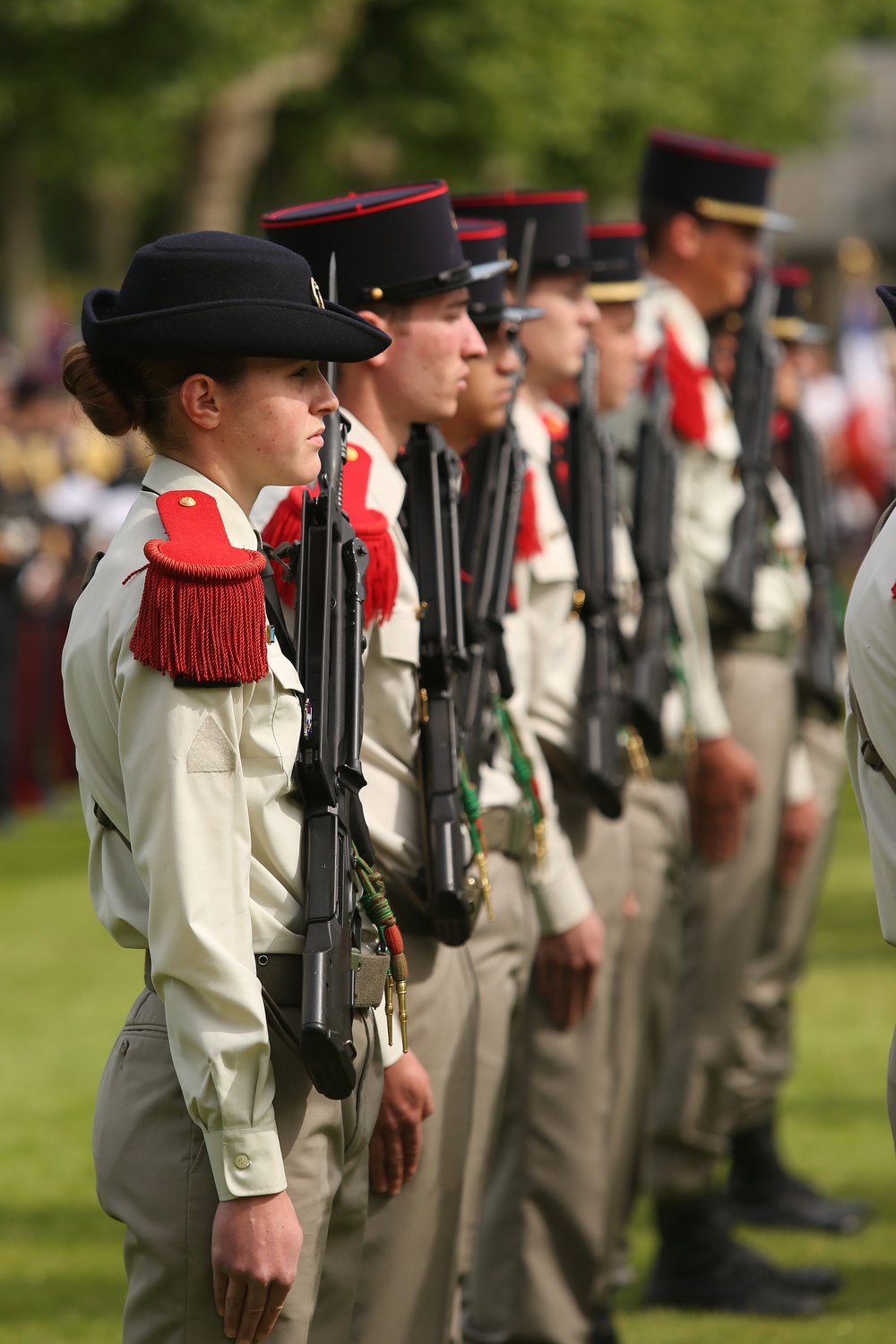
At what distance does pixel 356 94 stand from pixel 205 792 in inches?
766

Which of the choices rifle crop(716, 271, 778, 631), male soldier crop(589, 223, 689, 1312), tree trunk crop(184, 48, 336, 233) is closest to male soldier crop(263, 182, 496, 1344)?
male soldier crop(589, 223, 689, 1312)

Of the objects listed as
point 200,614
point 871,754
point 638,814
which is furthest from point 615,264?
point 200,614

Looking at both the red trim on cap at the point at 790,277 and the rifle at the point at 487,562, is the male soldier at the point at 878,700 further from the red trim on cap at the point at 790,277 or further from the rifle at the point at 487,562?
the red trim on cap at the point at 790,277

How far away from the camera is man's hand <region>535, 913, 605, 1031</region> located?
4.09 meters

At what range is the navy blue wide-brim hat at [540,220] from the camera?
4441mm

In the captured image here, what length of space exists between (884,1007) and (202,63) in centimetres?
1170

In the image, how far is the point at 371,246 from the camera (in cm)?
339

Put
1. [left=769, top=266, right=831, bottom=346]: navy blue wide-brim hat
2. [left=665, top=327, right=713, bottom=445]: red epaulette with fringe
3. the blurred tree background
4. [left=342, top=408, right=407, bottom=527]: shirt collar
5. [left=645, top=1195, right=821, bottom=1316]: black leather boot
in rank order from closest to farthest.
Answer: [left=342, top=408, right=407, bottom=527]: shirt collar, [left=645, top=1195, right=821, bottom=1316]: black leather boot, [left=665, top=327, right=713, bottom=445]: red epaulette with fringe, [left=769, top=266, right=831, bottom=346]: navy blue wide-brim hat, the blurred tree background

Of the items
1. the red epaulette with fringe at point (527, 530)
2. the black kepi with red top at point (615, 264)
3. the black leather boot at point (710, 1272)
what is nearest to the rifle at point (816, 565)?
the black kepi with red top at point (615, 264)

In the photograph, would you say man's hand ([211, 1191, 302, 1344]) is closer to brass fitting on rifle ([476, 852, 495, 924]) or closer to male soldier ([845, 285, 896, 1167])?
male soldier ([845, 285, 896, 1167])

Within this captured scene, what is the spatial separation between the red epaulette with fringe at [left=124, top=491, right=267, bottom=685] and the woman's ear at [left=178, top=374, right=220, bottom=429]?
0.19 m

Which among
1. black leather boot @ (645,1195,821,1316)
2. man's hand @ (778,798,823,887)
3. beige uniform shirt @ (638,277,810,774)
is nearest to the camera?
black leather boot @ (645,1195,821,1316)

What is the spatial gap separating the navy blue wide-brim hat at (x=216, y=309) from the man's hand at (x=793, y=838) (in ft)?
11.5

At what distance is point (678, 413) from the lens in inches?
214
